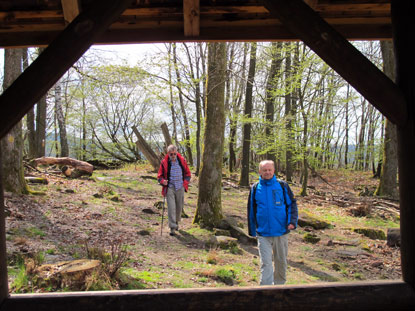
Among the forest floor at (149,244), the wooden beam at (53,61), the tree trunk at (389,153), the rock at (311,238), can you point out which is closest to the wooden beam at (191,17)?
the wooden beam at (53,61)

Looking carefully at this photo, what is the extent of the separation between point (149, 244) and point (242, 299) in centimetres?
514

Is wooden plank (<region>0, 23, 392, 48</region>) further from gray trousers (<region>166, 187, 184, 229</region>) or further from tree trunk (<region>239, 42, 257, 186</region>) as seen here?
tree trunk (<region>239, 42, 257, 186</region>)

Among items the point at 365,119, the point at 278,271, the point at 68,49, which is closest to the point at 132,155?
the point at 278,271

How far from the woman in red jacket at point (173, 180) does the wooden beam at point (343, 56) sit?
19.3ft

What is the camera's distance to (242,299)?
2.48 metres

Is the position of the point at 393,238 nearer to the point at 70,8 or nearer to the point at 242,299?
the point at 242,299

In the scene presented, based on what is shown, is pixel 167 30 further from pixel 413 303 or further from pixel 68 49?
pixel 413 303

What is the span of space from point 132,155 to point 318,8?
71.8 ft

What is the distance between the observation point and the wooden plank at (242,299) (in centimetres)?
244

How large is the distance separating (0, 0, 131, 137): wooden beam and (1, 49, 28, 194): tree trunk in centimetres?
733

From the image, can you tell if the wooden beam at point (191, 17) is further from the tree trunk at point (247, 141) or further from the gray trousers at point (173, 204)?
the tree trunk at point (247, 141)

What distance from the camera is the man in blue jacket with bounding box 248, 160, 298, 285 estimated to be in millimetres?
4504

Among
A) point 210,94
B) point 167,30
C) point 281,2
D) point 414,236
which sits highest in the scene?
point 210,94

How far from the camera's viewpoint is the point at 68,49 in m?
2.42
